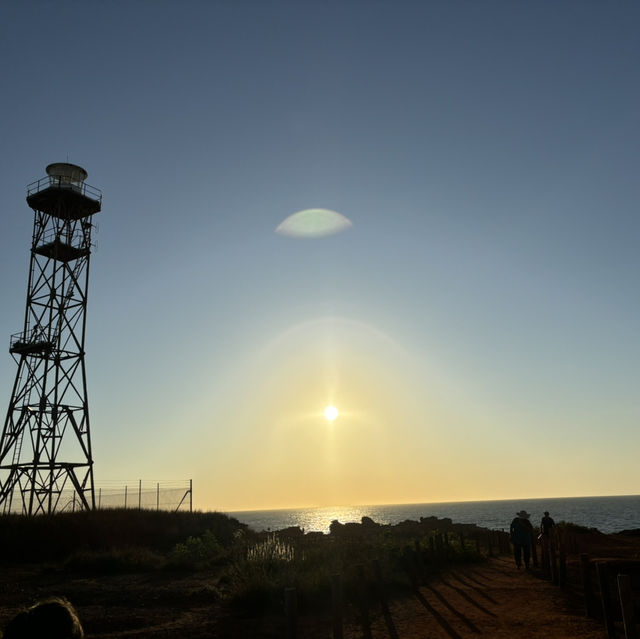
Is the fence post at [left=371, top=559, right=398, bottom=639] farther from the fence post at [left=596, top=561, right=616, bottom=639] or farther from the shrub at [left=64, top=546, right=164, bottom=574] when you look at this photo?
the shrub at [left=64, top=546, right=164, bottom=574]

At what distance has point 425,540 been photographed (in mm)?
22250

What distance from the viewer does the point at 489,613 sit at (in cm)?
1234

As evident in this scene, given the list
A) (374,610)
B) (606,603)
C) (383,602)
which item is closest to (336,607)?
(374,610)

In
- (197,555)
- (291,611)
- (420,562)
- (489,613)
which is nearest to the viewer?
(291,611)

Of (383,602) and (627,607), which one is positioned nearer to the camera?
(627,607)

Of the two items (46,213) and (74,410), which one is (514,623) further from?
(46,213)

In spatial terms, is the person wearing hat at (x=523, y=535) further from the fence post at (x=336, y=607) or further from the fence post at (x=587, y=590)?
the fence post at (x=336, y=607)

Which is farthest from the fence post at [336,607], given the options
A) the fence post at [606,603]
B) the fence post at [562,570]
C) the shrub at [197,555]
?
the shrub at [197,555]

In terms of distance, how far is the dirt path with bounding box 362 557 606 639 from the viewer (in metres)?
10.8

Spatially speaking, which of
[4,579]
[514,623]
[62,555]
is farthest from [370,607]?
[62,555]

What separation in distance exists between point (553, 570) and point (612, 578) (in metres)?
1.69

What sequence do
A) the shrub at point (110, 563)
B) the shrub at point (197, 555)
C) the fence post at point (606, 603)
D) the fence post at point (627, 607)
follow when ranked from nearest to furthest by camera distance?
the fence post at point (627, 607)
the fence post at point (606, 603)
the shrub at point (110, 563)
the shrub at point (197, 555)

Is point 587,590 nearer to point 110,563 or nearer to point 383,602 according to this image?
point 383,602

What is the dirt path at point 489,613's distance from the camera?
35.6 feet
